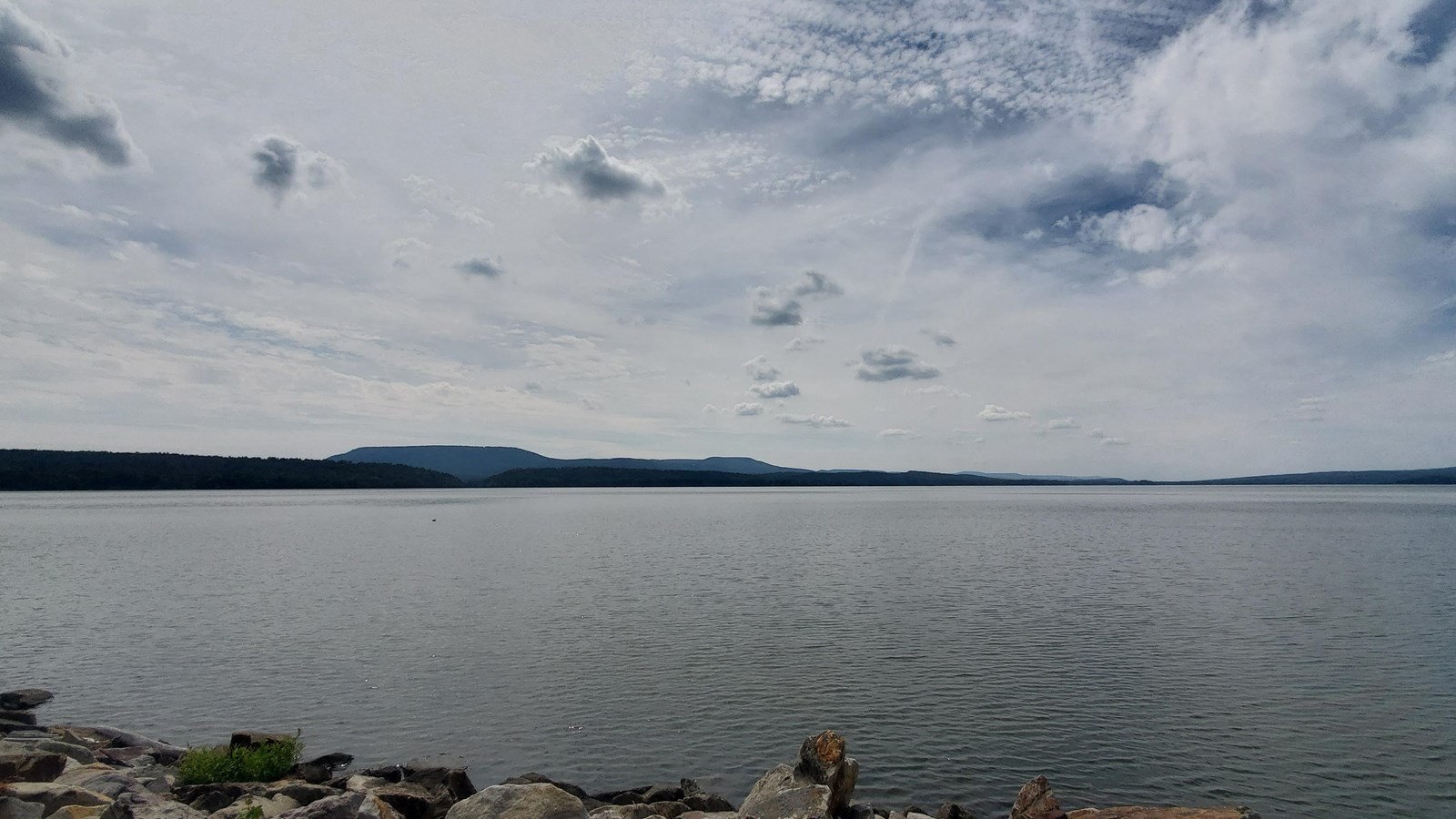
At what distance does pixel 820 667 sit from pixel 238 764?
1544cm

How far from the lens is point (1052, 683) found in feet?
74.1

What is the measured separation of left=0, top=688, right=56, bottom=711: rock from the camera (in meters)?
21.7

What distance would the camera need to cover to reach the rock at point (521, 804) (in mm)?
11734

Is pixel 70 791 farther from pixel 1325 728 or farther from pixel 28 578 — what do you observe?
pixel 28 578

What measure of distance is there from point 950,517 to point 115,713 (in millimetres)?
103139

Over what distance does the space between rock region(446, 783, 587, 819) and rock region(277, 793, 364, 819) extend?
1463 millimetres

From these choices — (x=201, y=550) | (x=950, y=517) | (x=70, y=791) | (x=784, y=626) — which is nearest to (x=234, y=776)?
(x=70, y=791)

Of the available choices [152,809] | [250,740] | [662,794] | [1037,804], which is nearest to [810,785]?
[662,794]

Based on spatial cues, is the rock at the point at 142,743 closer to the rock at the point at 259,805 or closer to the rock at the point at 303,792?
the rock at the point at 303,792

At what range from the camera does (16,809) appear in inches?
432

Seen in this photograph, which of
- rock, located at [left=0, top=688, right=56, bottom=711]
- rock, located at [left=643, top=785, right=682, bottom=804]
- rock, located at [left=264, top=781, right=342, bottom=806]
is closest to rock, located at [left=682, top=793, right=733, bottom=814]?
rock, located at [left=643, top=785, right=682, bottom=804]

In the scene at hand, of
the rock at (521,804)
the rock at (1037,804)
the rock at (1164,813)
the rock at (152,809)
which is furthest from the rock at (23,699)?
the rock at (1164,813)

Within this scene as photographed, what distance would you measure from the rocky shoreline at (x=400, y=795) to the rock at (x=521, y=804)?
0.7 inches

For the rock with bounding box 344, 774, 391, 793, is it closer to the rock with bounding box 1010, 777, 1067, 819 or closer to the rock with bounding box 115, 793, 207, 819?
the rock with bounding box 115, 793, 207, 819
